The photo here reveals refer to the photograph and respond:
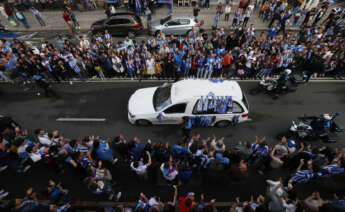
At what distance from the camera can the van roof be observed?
280 inches

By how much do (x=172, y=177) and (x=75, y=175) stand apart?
149 inches

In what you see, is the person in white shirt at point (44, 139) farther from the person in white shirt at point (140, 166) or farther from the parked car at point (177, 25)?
the parked car at point (177, 25)

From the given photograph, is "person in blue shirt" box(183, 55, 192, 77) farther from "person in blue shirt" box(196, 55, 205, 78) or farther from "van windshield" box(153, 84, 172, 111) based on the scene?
"van windshield" box(153, 84, 172, 111)

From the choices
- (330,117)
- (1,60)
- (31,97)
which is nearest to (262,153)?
(330,117)

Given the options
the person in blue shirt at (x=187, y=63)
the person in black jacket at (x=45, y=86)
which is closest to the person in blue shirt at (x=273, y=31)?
the person in blue shirt at (x=187, y=63)

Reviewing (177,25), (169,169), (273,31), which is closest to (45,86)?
(169,169)

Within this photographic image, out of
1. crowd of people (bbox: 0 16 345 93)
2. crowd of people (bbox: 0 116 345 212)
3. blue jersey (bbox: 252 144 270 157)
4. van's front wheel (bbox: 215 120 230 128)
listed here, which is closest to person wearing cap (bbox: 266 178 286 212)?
crowd of people (bbox: 0 116 345 212)

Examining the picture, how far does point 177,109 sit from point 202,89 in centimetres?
133

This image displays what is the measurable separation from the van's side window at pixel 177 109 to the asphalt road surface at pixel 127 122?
1.16m

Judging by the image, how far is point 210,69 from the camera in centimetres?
1016

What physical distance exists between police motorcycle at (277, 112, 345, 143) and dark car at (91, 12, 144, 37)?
12222 mm

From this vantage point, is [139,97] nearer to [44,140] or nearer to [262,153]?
[44,140]

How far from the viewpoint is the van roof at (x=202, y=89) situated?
7.12m

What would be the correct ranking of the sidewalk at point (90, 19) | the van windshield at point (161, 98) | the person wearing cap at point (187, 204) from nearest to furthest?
the person wearing cap at point (187, 204), the van windshield at point (161, 98), the sidewalk at point (90, 19)
